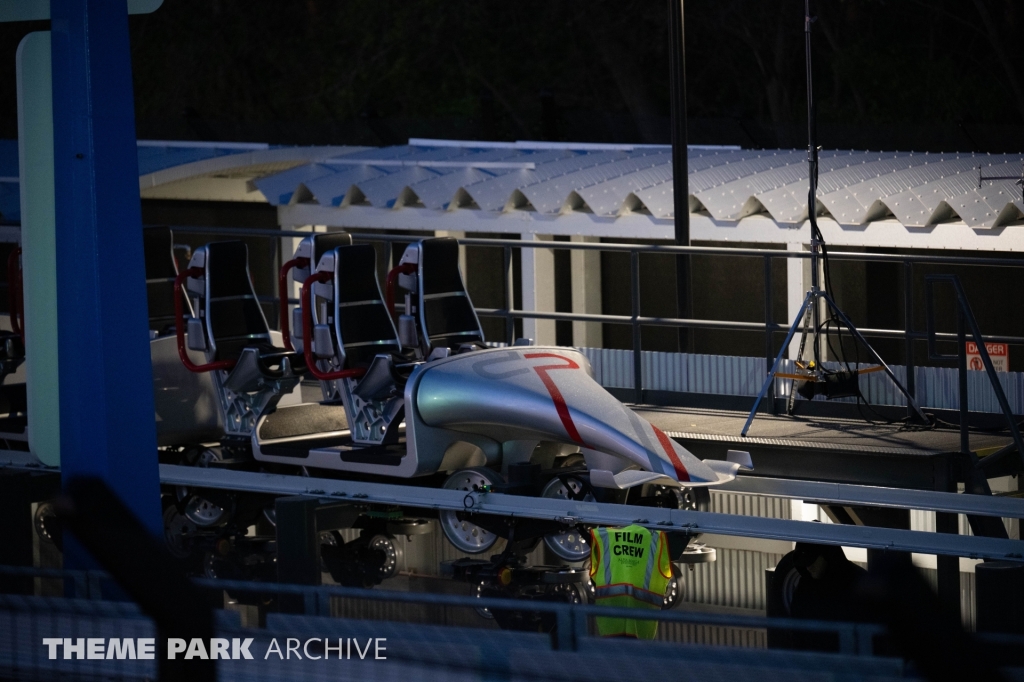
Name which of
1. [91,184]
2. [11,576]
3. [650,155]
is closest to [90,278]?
[91,184]

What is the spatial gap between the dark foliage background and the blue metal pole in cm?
1278

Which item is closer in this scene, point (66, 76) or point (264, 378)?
point (66, 76)

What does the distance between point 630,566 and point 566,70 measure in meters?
29.2

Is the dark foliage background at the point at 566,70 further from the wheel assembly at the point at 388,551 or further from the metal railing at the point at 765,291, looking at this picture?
the wheel assembly at the point at 388,551

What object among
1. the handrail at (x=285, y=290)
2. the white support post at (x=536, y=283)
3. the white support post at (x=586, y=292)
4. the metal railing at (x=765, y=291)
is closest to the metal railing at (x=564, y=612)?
the handrail at (x=285, y=290)

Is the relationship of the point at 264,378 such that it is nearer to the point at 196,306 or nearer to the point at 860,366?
the point at 196,306

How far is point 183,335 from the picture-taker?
409 inches

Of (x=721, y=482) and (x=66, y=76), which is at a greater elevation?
(x=66, y=76)

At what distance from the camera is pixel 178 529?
963 cm

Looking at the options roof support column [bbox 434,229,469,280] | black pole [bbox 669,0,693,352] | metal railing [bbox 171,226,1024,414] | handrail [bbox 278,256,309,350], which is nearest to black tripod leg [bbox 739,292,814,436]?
metal railing [bbox 171,226,1024,414]

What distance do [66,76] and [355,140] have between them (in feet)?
52.2

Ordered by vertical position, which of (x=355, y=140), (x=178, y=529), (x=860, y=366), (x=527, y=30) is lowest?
(x=178, y=529)

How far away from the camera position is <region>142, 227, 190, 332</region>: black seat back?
1148cm

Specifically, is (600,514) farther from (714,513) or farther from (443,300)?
(443,300)
